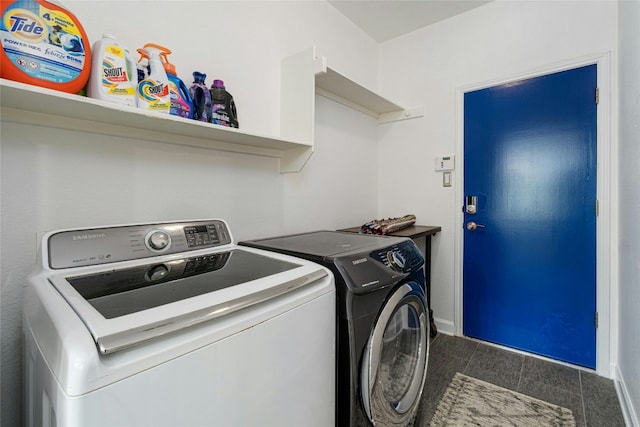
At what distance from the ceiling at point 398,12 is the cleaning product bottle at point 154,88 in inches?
67.7

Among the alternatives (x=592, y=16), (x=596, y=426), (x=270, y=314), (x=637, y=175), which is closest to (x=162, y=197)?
(x=270, y=314)

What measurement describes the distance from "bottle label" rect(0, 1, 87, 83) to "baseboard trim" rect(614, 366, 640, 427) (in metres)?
2.78

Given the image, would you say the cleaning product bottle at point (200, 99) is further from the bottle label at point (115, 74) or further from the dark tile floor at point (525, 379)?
the dark tile floor at point (525, 379)

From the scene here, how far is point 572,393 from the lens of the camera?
181 centimetres

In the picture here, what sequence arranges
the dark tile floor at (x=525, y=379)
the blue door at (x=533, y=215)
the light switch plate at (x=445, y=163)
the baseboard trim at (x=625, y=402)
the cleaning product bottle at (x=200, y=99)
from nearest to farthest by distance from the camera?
the cleaning product bottle at (x=200, y=99) < the baseboard trim at (x=625, y=402) < the dark tile floor at (x=525, y=379) < the blue door at (x=533, y=215) < the light switch plate at (x=445, y=163)

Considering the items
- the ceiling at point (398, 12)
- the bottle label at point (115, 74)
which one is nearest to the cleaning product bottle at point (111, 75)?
the bottle label at point (115, 74)

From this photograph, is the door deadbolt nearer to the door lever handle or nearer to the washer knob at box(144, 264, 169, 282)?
the door lever handle

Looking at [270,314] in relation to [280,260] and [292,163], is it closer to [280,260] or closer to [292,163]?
[280,260]

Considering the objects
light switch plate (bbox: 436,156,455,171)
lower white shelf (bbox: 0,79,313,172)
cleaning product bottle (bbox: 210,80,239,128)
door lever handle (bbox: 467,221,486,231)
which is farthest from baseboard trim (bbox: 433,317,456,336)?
cleaning product bottle (bbox: 210,80,239,128)

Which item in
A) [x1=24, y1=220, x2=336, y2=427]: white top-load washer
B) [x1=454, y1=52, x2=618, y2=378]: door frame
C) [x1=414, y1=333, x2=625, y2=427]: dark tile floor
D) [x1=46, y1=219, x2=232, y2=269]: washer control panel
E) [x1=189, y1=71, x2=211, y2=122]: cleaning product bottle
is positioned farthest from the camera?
[x1=454, y1=52, x2=618, y2=378]: door frame

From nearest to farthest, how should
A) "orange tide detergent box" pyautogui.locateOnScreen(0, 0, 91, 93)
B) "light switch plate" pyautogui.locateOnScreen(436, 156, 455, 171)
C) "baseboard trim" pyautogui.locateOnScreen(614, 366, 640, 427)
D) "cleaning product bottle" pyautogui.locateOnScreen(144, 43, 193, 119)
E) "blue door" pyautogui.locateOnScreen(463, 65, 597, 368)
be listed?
"orange tide detergent box" pyautogui.locateOnScreen(0, 0, 91, 93)
"cleaning product bottle" pyautogui.locateOnScreen(144, 43, 193, 119)
"baseboard trim" pyautogui.locateOnScreen(614, 366, 640, 427)
"blue door" pyautogui.locateOnScreen(463, 65, 597, 368)
"light switch plate" pyautogui.locateOnScreen(436, 156, 455, 171)

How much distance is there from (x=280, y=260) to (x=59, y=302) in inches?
25.0

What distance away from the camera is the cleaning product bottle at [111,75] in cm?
100

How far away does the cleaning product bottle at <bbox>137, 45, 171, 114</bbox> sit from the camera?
3.67ft
